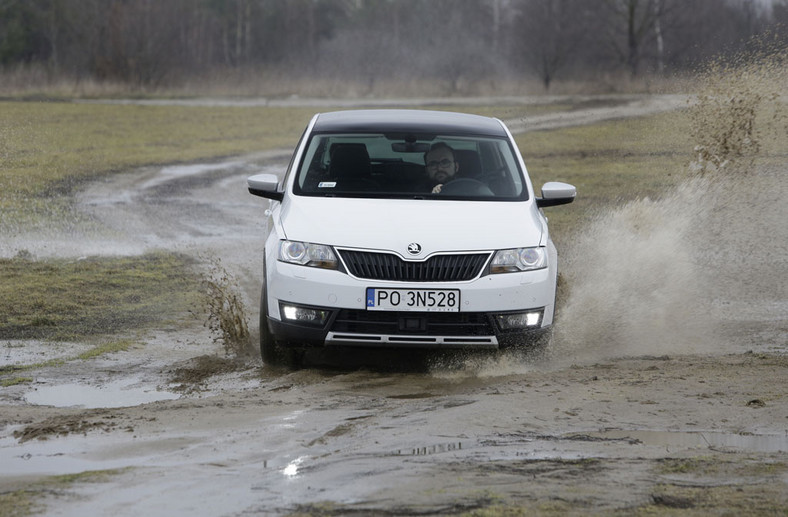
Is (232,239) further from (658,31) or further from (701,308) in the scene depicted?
(658,31)

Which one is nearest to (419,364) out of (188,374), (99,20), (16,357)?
(188,374)

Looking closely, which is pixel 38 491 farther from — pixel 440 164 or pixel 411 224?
pixel 440 164

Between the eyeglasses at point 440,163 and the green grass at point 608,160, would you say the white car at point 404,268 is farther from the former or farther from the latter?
the green grass at point 608,160

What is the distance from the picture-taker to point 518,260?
6.39 meters

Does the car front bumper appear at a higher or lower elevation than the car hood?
lower

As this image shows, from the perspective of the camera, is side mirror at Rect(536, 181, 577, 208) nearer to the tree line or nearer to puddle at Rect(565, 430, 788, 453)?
puddle at Rect(565, 430, 788, 453)

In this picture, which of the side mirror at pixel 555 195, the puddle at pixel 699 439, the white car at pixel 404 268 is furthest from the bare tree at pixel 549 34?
the puddle at pixel 699 439

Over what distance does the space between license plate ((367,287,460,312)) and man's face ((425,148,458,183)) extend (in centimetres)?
153

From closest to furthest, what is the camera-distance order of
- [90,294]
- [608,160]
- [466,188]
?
[466,188]
[90,294]
[608,160]

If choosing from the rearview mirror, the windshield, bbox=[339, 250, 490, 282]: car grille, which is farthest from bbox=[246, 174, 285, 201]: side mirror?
bbox=[339, 250, 490, 282]: car grille

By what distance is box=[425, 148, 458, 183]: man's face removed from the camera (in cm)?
748

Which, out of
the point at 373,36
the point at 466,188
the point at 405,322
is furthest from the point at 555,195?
the point at 373,36

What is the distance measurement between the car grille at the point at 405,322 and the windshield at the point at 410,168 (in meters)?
1.18

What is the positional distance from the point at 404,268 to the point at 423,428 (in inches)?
55.6
